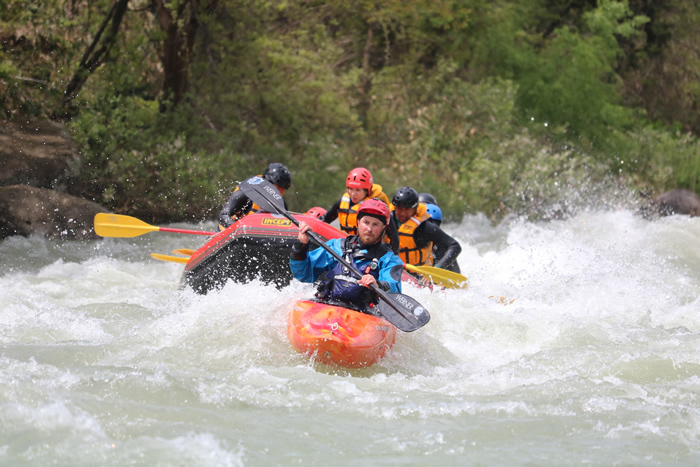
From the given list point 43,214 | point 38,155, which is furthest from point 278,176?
point 38,155

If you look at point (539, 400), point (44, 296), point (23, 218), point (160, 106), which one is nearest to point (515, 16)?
point (160, 106)

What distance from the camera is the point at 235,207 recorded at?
7.10 m

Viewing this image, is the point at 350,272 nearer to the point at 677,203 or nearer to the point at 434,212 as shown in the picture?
the point at 434,212

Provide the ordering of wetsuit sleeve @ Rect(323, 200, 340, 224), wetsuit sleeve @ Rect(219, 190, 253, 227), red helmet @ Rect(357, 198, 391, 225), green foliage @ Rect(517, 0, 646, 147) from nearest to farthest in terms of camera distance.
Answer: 1. red helmet @ Rect(357, 198, 391, 225)
2. wetsuit sleeve @ Rect(219, 190, 253, 227)
3. wetsuit sleeve @ Rect(323, 200, 340, 224)
4. green foliage @ Rect(517, 0, 646, 147)

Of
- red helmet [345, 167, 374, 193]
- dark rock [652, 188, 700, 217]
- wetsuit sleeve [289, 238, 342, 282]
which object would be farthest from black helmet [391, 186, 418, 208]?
dark rock [652, 188, 700, 217]

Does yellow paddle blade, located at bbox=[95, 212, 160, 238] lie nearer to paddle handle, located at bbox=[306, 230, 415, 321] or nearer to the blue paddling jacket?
the blue paddling jacket

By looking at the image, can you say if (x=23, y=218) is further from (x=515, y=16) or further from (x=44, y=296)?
(x=515, y=16)

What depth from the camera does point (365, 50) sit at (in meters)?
18.8

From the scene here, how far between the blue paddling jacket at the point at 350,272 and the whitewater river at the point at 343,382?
0.40 meters

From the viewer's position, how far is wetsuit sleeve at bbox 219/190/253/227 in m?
7.02

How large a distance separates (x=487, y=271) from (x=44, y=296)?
5017mm

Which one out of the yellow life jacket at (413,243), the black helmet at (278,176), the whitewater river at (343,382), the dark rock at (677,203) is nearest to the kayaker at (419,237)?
the yellow life jacket at (413,243)

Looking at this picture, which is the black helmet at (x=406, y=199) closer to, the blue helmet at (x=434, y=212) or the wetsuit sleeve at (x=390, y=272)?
the blue helmet at (x=434, y=212)

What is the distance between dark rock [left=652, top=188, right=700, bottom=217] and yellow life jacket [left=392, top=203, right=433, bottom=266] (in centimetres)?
970
